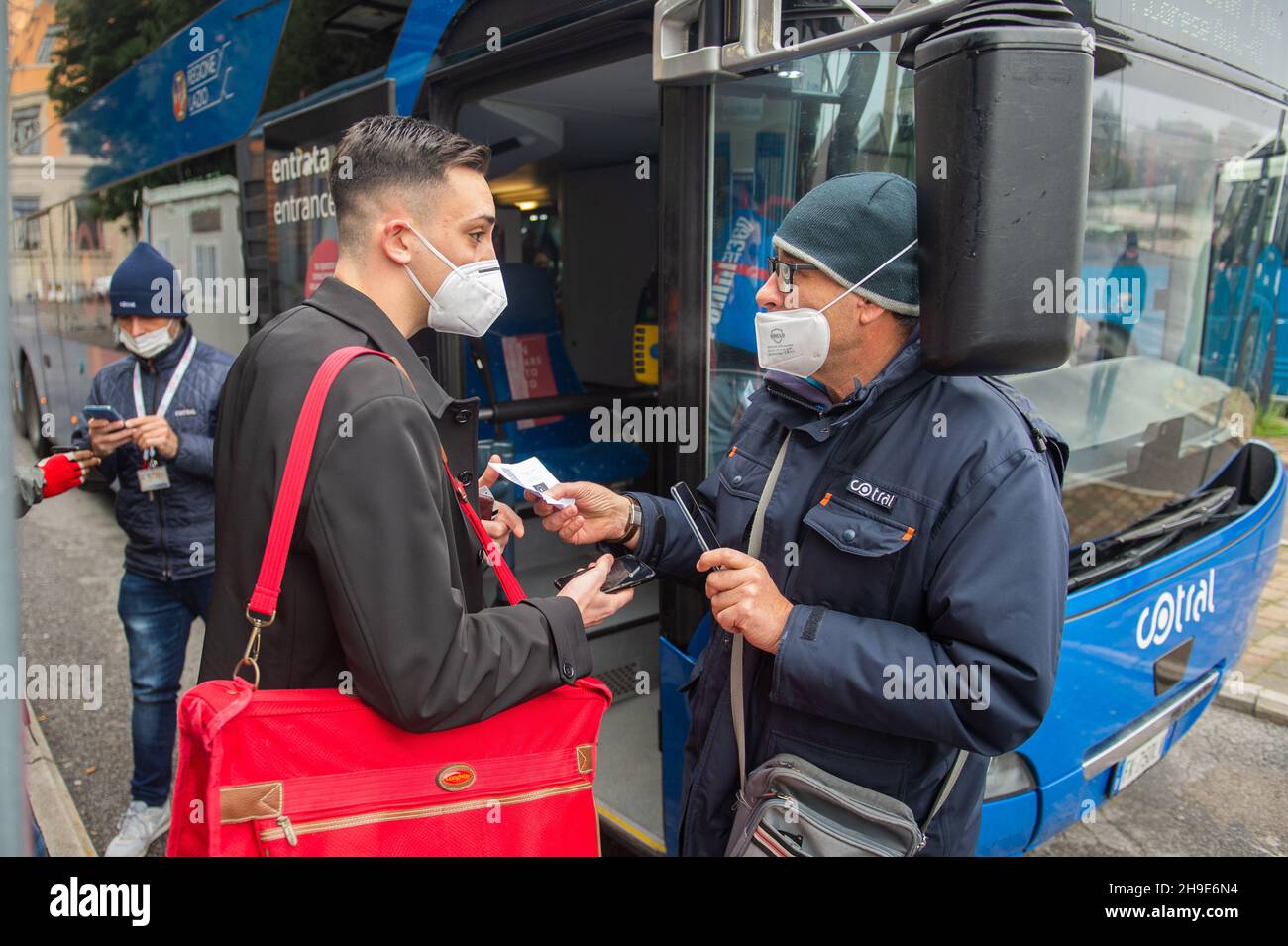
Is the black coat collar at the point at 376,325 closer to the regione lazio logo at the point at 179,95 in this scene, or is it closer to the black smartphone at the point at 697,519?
the black smartphone at the point at 697,519

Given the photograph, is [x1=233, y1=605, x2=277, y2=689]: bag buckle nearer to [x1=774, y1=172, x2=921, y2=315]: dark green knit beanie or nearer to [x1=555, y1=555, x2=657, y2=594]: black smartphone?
[x1=555, y1=555, x2=657, y2=594]: black smartphone

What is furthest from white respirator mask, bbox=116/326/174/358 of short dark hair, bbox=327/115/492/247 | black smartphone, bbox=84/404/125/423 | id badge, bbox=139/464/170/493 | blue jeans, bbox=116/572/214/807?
short dark hair, bbox=327/115/492/247

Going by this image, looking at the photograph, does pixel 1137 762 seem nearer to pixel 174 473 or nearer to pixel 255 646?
pixel 255 646

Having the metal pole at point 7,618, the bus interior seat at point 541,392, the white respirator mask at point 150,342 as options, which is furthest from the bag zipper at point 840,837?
the bus interior seat at point 541,392

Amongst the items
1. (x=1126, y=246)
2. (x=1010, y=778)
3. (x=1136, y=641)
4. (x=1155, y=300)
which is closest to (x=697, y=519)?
(x=1010, y=778)

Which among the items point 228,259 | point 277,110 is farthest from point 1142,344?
point 228,259

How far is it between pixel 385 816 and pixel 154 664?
7.06ft

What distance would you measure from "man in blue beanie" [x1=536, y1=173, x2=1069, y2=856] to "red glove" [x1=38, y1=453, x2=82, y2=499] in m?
2.18

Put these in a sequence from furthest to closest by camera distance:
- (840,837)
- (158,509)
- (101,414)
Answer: (158,509) → (101,414) → (840,837)

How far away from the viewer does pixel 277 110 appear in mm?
3531

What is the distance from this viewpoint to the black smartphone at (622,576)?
1.74m

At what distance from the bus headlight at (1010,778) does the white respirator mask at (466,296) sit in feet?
5.14

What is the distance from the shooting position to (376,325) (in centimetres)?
157

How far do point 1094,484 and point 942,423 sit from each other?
1420mm
